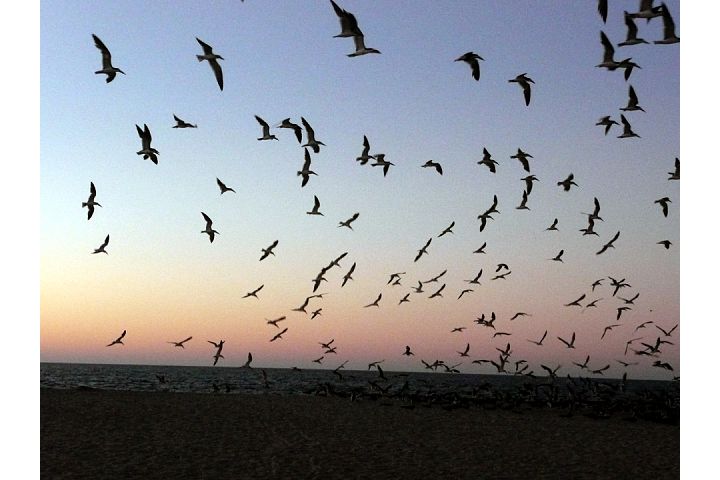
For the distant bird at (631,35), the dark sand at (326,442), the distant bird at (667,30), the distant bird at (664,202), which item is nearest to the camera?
the distant bird at (667,30)

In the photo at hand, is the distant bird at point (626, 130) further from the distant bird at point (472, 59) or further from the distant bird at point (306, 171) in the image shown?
the distant bird at point (306, 171)

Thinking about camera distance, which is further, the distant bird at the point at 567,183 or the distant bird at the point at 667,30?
the distant bird at the point at 567,183

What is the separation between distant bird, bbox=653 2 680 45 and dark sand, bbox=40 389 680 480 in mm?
13031

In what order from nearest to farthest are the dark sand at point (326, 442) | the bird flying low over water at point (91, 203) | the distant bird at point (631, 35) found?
the distant bird at point (631, 35)
the dark sand at point (326, 442)
the bird flying low over water at point (91, 203)

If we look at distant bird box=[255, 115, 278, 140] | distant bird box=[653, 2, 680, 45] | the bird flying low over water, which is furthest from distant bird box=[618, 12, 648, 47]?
the bird flying low over water

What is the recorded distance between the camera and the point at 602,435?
31.4m

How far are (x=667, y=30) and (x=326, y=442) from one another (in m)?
18.5

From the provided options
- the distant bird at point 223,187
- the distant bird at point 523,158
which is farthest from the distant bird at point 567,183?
the distant bird at point 223,187

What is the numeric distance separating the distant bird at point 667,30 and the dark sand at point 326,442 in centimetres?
1303

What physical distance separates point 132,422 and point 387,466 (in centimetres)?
1287

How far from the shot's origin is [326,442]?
2678 cm

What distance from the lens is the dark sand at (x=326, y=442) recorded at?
21.4 m
